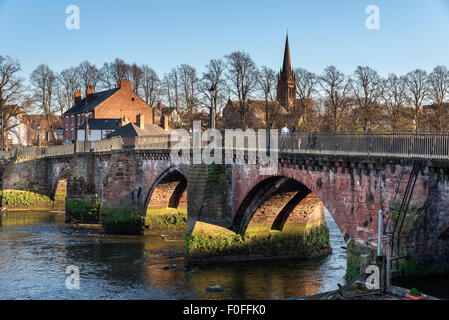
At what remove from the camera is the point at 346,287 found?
1576 centimetres

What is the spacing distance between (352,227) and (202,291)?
268 inches

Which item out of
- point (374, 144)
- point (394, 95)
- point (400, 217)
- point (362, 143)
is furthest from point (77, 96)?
point (400, 217)

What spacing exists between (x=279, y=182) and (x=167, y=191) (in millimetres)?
14442

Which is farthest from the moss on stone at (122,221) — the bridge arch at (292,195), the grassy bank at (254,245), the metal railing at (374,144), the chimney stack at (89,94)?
the chimney stack at (89,94)

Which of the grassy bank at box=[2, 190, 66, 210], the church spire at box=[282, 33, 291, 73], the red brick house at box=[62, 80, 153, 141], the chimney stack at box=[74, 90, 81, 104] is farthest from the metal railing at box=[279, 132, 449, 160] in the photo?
the church spire at box=[282, 33, 291, 73]

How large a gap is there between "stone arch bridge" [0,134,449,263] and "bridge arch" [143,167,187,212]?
2.9 inches

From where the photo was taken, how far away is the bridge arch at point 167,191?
122 feet

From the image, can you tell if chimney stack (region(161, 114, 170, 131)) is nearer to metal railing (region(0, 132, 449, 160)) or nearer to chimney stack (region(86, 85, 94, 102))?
chimney stack (region(86, 85, 94, 102))

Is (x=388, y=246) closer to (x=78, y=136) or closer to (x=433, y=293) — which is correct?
(x=433, y=293)

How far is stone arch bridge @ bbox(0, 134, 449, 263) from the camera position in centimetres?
1714

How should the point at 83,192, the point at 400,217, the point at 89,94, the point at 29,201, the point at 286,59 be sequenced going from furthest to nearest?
the point at 286,59, the point at 89,94, the point at 29,201, the point at 83,192, the point at 400,217

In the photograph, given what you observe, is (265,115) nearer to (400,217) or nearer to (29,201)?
(29,201)

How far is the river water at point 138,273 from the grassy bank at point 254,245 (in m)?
0.87

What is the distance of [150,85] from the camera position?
263 feet
